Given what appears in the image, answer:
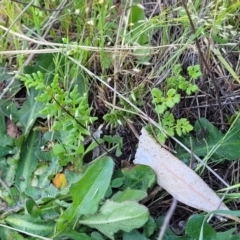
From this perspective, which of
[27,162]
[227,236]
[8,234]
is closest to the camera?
[227,236]

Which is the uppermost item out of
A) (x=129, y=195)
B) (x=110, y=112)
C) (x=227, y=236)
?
(x=110, y=112)

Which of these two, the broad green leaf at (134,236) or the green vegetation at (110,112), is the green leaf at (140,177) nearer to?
the green vegetation at (110,112)

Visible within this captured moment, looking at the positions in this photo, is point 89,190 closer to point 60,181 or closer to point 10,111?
point 60,181

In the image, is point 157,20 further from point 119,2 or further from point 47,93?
point 47,93

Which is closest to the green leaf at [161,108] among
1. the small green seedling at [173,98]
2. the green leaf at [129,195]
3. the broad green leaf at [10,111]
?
the small green seedling at [173,98]

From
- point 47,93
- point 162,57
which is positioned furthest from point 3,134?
point 162,57

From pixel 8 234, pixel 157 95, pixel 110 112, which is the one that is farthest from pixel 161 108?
pixel 8 234
